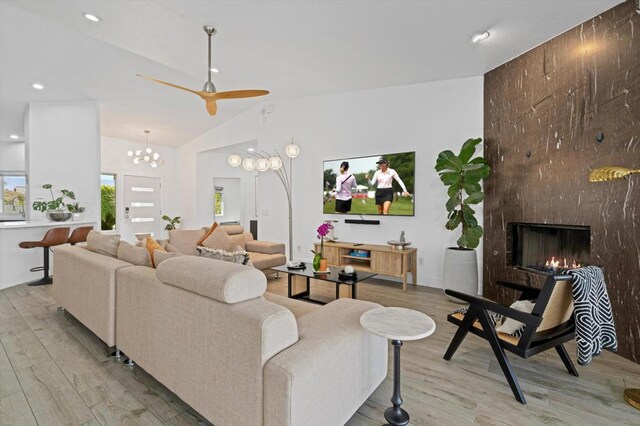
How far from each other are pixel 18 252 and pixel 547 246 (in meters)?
6.97

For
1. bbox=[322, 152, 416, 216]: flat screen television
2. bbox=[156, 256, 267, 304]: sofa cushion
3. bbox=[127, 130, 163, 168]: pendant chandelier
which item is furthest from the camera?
bbox=[127, 130, 163, 168]: pendant chandelier

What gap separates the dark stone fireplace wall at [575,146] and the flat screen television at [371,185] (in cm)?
112

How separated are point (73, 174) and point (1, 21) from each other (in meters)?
2.57

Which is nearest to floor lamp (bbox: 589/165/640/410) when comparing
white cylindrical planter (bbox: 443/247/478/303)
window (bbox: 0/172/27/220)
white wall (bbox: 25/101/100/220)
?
white cylindrical planter (bbox: 443/247/478/303)

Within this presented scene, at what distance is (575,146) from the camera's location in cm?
297

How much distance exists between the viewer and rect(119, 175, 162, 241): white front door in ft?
25.8

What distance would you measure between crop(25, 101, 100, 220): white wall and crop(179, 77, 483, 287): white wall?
242 centimetres

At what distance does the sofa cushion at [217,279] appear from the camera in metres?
1.47

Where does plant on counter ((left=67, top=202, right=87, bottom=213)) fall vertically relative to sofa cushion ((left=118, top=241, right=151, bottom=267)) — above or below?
above

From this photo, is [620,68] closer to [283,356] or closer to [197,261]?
[283,356]

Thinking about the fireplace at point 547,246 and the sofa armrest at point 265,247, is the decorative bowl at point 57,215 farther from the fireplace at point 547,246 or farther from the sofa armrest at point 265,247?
the fireplace at point 547,246

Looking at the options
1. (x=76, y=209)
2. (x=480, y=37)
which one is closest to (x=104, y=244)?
(x=76, y=209)

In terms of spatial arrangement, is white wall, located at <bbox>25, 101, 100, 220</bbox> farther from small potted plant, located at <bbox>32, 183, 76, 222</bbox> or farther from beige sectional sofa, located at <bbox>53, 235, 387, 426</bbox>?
beige sectional sofa, located at <bbox>53, 235, 387, 426</bbox>

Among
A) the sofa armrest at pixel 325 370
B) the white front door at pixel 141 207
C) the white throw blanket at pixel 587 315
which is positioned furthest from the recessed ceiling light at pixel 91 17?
the white front door at pixel 141 207
